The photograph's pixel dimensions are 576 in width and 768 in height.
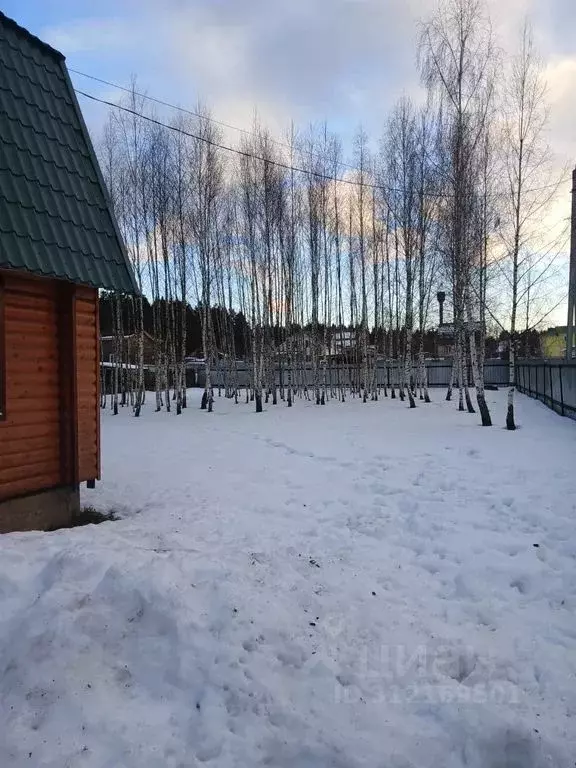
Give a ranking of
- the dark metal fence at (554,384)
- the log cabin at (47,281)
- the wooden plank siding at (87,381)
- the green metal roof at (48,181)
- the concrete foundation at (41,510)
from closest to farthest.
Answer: the green metal roof at (48,181)
the log cabin at (47,281)
the concrete foundation at (41,510)
the wooden plank siding at (87,381)
the dark metal fence at (554,384)

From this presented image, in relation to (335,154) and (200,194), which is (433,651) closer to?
(200,194)

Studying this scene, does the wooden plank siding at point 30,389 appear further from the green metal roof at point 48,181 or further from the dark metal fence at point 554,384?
the dark metal fence at point 554,384

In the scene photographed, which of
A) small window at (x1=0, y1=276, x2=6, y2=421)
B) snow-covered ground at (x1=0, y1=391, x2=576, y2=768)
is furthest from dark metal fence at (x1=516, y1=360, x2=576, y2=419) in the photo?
small window at (x1=0, y1=276, x2=6, y2=421)

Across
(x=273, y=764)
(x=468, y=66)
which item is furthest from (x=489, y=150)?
(x=273, y=764)

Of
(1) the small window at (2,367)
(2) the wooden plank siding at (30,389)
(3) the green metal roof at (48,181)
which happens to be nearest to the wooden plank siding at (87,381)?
(2) the wooden plank siding at (30,389)

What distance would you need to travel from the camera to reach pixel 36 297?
5.00 m

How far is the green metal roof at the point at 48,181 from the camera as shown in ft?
14.5

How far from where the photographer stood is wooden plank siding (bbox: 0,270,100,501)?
4.76 meters

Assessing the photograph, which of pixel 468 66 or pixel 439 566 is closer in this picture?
pixel 439 566

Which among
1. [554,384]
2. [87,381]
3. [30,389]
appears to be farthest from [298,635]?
[554,384]

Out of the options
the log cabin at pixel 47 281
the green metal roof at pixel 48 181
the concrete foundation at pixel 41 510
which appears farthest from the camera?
the concrete foundation at pixel 41 510

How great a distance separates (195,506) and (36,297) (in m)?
2.83

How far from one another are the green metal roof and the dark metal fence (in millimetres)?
11401

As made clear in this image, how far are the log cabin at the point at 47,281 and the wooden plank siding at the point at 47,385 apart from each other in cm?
1
